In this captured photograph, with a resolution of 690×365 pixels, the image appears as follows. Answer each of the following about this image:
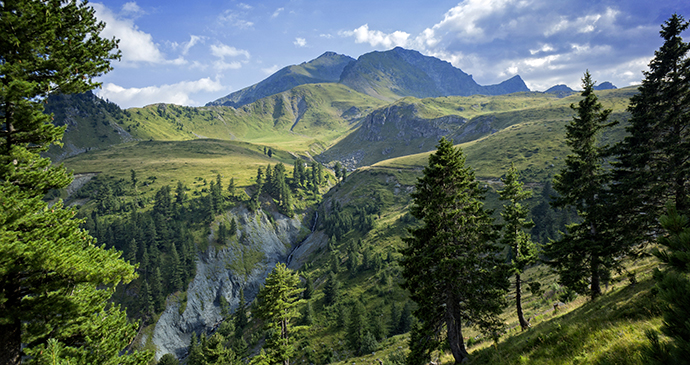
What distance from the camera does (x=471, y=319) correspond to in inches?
712

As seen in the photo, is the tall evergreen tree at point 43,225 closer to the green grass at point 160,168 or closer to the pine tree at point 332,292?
the pine tree at point 332,292

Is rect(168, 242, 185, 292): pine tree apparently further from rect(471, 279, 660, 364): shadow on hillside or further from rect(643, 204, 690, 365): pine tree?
rect(643, 204, 690, 365): pine tree

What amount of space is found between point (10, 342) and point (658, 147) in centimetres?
3446

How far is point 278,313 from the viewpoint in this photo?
27.2 meters

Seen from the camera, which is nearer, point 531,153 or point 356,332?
point 356,332

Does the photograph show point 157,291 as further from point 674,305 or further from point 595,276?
point 674,305

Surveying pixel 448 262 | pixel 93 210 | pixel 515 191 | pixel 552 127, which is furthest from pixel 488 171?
pixel 93 210

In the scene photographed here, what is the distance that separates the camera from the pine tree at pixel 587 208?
65.4 feet

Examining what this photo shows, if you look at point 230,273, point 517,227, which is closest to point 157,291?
point 230,273

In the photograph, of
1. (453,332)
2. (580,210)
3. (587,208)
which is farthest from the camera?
(580,210)

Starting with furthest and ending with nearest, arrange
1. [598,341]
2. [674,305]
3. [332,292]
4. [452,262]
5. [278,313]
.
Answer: [332,292]
[278,313]
[452,262]
[598,341]
[674,305]

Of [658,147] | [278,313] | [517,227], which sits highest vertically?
[658,147]

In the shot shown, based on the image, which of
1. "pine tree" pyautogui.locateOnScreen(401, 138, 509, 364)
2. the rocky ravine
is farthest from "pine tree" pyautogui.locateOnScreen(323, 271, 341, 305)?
"pine tree" pyautogui.locateOnScreen(401, 138, 509, 364)

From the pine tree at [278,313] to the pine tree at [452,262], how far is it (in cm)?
1386
